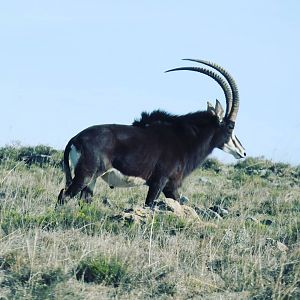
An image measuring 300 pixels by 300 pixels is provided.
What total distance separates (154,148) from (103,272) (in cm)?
644

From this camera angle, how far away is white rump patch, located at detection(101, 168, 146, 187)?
40.9 feet

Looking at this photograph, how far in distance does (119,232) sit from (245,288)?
211 centimetres

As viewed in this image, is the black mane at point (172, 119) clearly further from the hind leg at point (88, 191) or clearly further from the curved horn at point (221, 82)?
the hind leg at point (88, 191)

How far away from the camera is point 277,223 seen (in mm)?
10734

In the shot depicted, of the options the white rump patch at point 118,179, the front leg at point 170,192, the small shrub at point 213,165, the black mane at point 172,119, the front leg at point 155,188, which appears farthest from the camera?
the small shrub at point 213,165

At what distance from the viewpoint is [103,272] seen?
6.66 meters

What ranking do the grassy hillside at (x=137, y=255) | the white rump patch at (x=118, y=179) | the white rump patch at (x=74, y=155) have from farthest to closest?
the white rump patch at (x=118, y=179), the white rump patch at (x=74, y=155), the grassy hillside at (x=137, y=255)

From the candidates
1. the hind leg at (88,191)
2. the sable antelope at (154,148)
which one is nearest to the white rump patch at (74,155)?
the sable antelope at (154,148)

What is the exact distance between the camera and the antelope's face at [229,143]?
48.7ft

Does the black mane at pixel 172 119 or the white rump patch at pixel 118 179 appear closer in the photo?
the white rump patch at pixel 118 179

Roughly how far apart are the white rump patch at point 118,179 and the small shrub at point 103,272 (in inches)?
221

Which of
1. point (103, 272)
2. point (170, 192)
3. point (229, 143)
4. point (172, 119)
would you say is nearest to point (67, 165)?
point (170, 192)

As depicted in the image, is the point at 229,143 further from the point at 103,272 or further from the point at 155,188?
the point at 103,272

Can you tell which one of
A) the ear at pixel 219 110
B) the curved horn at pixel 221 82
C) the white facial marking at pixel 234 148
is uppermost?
the curved horn at pixel 221 82
